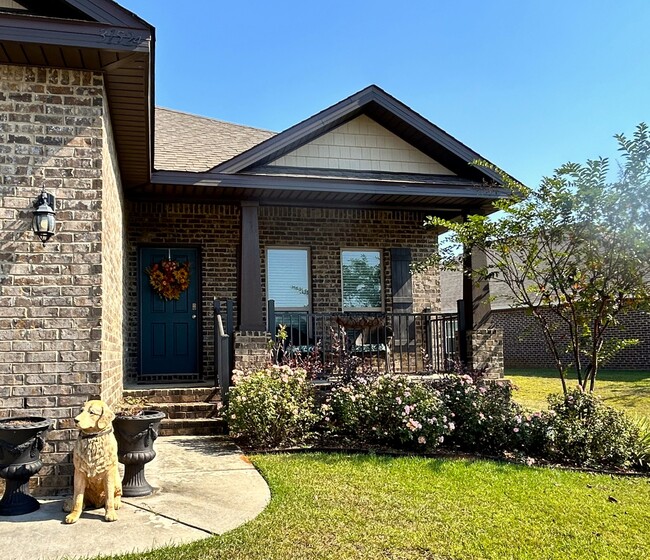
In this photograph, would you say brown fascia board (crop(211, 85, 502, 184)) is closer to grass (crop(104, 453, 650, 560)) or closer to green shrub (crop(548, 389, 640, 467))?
green shrub (crop(548, 389, 640, 467))

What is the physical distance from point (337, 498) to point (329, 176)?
5.49 meters

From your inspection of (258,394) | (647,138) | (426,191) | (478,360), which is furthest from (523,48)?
(258,394)

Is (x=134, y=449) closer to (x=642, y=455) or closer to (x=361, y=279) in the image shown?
(x=642, y=455)

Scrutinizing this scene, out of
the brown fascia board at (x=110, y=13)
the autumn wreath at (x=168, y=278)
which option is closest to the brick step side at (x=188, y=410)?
the autumn wreath at (x=168, y=278)

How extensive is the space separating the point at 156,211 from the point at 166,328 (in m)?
1.96

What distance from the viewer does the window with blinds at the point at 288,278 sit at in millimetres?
10422

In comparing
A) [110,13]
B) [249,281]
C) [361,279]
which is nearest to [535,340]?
[361,279]

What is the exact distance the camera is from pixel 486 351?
31.2 feet

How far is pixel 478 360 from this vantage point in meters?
9.41

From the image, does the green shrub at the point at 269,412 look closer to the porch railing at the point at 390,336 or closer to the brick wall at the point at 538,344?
the porch railing at the point at 390,336

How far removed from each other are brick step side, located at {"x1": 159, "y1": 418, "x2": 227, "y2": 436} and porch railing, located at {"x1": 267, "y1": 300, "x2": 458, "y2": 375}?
2.13 meters

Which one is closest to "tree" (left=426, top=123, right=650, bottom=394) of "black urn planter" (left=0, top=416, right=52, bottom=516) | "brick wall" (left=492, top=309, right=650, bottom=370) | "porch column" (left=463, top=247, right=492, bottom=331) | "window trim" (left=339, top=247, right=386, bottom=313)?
"porch column" (left=463, top=247, right=492, bottom=331)

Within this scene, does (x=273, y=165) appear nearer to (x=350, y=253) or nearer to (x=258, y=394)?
(x=350, y=253)

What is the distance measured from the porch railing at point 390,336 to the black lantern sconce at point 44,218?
4.66 m
